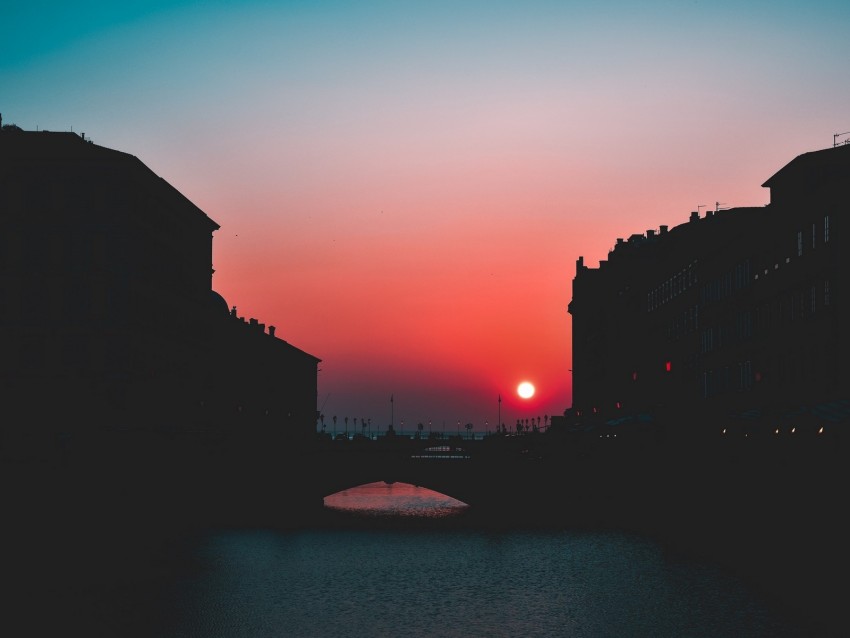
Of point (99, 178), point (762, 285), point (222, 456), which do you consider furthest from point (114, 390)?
point (762, 285)

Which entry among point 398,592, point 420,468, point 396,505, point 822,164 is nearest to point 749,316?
point 822,164

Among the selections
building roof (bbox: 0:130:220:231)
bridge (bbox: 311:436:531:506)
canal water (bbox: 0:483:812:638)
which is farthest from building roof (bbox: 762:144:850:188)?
building roof (bbox: 0:130:220:231)

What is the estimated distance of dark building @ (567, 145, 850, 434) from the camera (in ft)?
204

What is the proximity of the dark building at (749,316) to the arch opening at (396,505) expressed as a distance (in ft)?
58.3

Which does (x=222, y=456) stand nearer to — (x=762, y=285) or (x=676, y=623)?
(x=762, y=285)

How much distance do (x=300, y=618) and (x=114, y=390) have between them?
4358 cm

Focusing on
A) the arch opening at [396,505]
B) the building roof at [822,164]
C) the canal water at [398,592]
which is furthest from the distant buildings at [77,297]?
the building roof at [822,164]

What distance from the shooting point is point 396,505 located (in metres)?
101

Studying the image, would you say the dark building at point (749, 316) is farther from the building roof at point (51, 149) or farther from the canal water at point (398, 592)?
the building roof at point (51, 149)

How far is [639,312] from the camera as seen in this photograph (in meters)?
122

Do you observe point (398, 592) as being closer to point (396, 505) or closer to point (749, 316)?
point (749, 316)

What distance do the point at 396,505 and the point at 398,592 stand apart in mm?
56636

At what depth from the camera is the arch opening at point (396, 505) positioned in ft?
290

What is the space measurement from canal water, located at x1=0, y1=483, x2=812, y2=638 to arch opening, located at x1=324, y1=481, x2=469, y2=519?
23286 mm
